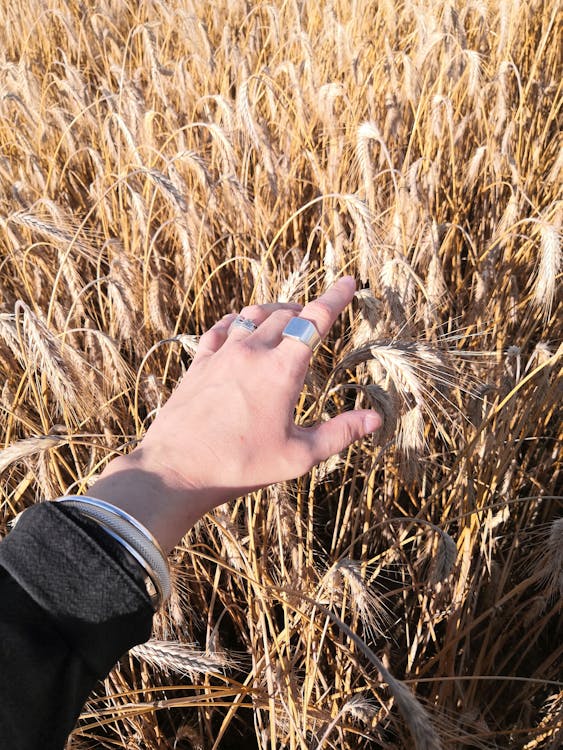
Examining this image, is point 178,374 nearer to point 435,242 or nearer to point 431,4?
point 435,242

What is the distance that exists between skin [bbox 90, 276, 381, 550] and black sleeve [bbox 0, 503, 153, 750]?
0.08 metres

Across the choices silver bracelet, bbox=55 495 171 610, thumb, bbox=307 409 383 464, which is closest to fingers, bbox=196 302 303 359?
thumb, bbox=307 409 383 464

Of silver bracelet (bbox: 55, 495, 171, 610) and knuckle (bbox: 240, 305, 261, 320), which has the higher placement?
knuckle (bbox: 240, 305, 261, 320)

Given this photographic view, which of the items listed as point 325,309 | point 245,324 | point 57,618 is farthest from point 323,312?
point 57,618

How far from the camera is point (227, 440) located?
2.34ft

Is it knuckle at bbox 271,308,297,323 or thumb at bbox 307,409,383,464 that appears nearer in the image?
thumb at bbox 307,409,383,464

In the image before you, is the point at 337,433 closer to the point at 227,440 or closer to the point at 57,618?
the point at 227,440

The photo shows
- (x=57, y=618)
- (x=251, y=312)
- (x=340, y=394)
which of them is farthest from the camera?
(x=340, y=394)

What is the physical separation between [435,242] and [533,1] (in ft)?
5.93

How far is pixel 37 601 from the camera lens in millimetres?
513

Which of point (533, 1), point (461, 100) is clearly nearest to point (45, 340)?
point (461, 100)

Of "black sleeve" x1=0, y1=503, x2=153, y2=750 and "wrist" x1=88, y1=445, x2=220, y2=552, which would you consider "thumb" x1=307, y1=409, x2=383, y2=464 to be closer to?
"wrist" x1=88, y1=445, x2=220, y2=552

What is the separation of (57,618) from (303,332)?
0.44 metres

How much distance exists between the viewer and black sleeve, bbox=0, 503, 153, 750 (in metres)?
0.48
